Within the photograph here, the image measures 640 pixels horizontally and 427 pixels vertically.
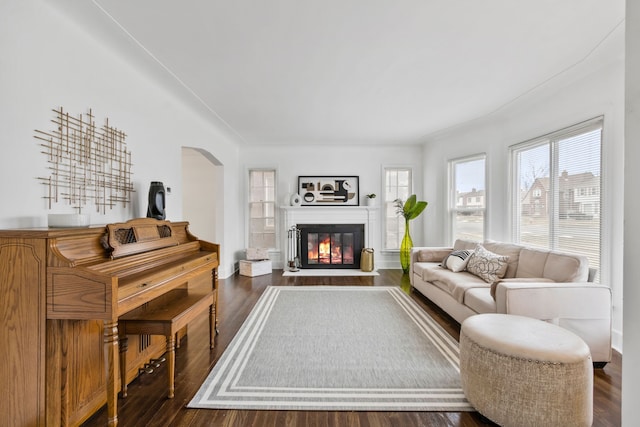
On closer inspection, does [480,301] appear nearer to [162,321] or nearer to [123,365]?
[162,321]

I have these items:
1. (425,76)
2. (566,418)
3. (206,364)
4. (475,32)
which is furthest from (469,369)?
(425,76)

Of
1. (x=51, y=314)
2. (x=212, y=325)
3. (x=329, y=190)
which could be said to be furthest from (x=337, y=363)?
(x=329, y=190)

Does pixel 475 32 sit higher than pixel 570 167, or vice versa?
pixel 475 32

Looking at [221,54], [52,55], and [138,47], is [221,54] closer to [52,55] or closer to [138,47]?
[138,47]

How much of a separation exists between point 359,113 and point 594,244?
9.82ft

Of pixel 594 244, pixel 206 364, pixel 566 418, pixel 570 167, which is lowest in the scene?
pixel 206 364

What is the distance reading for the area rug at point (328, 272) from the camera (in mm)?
5452

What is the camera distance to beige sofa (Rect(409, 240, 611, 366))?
227 cm

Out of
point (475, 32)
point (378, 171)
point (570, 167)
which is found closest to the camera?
point (475, 32)

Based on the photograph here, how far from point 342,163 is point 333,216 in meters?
1.15

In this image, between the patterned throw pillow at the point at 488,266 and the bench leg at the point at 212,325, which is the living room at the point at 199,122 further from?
the bench leg at the point at 212,325

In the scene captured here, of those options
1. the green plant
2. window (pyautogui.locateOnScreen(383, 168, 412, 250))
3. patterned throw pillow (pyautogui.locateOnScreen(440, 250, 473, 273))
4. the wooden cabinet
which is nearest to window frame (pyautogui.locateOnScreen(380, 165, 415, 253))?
window (pyautogui.locateOnScreen(383, 168, 412, 250))

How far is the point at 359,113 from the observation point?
402 cm

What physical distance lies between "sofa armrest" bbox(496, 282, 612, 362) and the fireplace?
3701 millimetres
